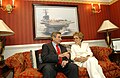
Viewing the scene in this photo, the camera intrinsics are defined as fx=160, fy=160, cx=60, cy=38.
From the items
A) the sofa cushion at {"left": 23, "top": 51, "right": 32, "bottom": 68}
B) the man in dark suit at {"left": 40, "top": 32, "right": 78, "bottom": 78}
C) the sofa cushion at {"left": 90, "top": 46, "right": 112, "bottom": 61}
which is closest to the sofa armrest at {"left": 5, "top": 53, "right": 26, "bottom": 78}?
the sofa cushion at {"left": 23, "top": 51, "right": 32, "bottom": 68}

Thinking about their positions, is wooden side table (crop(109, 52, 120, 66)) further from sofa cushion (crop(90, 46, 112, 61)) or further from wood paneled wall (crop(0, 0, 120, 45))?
wood paneled wall (crop(0, 0, 120, 45))

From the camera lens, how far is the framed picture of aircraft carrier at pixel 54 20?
3.65 metres

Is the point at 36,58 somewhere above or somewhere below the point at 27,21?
below

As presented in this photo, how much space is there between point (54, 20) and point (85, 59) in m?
1.29

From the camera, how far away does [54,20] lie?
3766 mm

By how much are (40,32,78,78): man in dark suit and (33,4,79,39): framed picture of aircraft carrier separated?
77 cm

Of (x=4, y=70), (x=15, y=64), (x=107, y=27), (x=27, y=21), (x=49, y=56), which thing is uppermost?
(x=27, y=21)

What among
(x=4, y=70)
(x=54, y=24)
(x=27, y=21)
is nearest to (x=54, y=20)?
(x=54, y=24)

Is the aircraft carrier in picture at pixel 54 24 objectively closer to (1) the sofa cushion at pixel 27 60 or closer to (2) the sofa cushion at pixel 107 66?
(1) the sofa cushion at pixel 27 60

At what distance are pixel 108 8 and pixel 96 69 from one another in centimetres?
224

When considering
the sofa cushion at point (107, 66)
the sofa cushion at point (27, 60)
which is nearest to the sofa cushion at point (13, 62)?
the sofa cushion at point (27, 60)

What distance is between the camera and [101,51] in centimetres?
325

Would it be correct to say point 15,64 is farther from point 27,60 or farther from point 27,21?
point 27,21

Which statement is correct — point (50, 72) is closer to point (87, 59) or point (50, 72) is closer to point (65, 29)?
point (87, 59)
